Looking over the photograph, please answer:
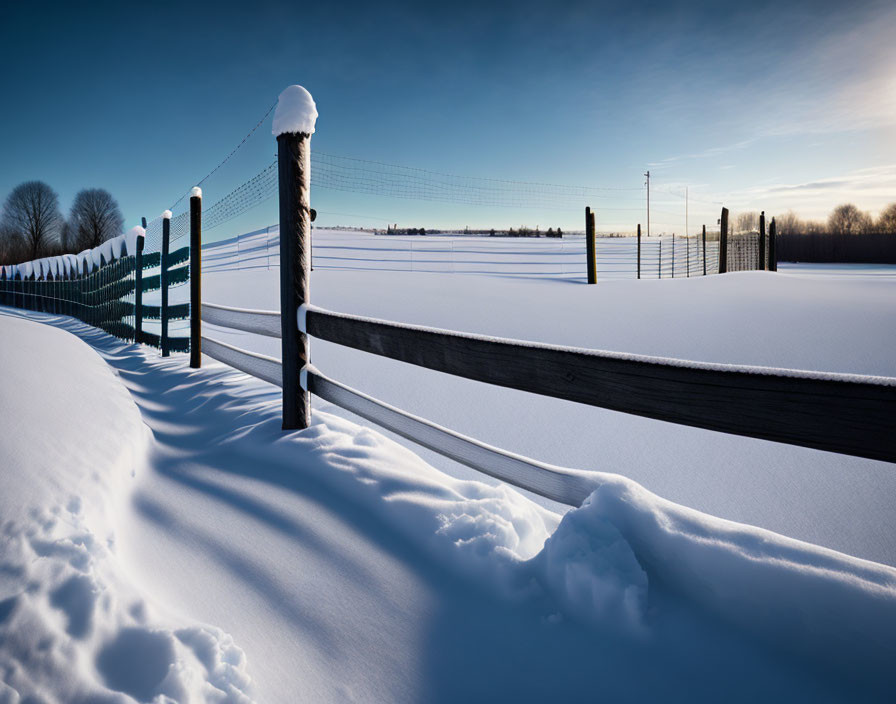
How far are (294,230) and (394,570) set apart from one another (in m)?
2.15

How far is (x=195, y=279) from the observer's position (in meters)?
5.77

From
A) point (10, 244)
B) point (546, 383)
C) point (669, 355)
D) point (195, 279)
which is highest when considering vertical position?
point (10, 244)

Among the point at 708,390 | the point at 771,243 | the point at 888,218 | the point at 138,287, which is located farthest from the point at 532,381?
the point at 888,218

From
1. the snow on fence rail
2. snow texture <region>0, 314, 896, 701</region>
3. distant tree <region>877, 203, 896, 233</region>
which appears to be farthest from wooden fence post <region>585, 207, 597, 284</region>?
distant tree <region>877, 203, 896, 233</region>

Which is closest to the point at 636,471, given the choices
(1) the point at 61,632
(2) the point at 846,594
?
(2) the point at 846,594

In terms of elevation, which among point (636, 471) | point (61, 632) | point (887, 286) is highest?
point (887, 286)

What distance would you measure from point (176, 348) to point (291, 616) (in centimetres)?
619

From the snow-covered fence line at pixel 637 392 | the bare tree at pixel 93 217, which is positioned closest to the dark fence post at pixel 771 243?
the snow-covered fence line at pixel 637 392

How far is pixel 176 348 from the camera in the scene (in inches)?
273

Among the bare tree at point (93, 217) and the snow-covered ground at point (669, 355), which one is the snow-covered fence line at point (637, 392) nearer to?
the snow-covered ground at point (669, 355)

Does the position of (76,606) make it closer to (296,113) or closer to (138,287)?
(296,113)

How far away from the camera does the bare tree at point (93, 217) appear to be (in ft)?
198

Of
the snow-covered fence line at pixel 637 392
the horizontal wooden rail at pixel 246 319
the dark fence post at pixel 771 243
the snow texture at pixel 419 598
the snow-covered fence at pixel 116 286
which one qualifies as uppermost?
the dark fence post at pixel 771 243

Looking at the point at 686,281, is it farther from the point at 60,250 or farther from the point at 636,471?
the point at 60,250
